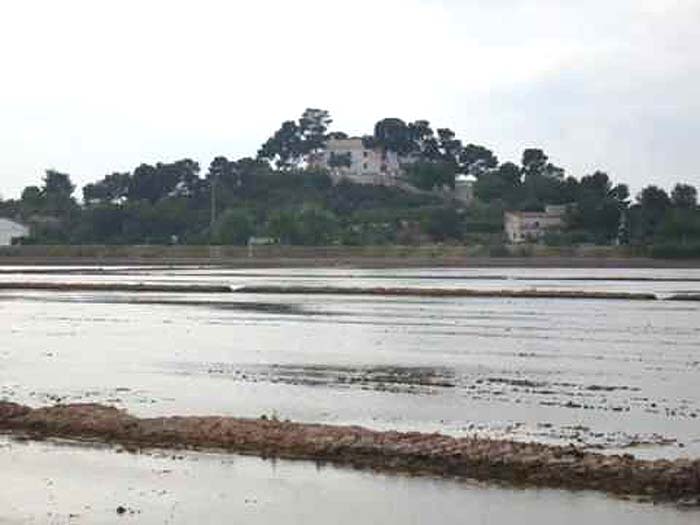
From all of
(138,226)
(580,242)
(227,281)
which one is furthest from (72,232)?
(227,281)

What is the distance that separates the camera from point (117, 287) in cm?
6184

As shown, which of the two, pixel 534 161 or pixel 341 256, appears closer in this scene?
pixel 341 256

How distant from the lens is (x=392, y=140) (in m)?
198

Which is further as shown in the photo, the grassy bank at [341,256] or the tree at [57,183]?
the tree at [57,183]

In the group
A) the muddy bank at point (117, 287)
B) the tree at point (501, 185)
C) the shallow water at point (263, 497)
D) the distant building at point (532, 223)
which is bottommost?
the muddy bank at point (117, 287)

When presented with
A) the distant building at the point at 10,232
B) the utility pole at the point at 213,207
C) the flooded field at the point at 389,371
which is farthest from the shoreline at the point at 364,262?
the flooded field at the point at 389,371

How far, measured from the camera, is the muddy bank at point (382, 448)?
11.2 m

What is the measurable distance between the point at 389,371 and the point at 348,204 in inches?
5457

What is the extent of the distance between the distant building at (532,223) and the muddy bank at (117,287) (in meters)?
78.1

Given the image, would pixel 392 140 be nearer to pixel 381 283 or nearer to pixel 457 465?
pixel 381 283

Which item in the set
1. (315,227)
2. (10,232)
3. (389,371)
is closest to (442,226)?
(315,227)

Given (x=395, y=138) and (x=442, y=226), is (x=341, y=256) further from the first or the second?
(x=395, y=138)

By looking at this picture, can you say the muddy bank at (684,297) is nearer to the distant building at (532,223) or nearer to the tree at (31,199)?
the distant building at (532,223)

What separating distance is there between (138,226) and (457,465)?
135 m
